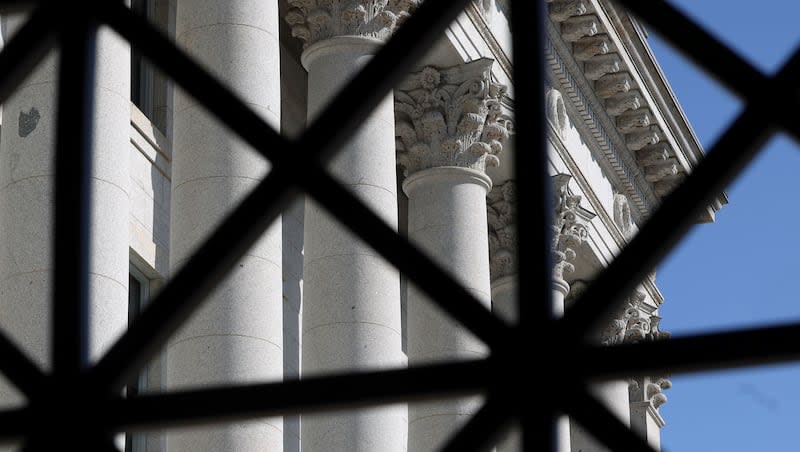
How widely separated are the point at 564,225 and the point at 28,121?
793 inches

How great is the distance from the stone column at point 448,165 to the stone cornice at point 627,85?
733cm

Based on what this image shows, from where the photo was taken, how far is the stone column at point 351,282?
24.3 m

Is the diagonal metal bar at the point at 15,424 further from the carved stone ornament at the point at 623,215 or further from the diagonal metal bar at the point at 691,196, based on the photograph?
the carved stone ornament at the point at 623,215

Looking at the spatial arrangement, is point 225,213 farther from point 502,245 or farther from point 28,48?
point 28,48

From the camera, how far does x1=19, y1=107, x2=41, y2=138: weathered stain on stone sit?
21.1 m

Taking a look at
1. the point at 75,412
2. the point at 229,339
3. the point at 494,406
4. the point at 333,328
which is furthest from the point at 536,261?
the point at 333,328

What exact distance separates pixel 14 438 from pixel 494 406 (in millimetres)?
1225

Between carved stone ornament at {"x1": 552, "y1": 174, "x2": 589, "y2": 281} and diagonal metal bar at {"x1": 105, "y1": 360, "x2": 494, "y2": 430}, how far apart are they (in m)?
34.5

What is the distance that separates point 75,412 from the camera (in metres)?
4.27

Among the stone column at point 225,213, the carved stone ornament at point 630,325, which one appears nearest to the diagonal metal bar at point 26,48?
the stone column at point 225,213

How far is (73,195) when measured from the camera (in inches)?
181

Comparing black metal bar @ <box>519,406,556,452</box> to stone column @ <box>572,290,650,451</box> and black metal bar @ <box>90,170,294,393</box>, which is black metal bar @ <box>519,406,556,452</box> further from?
stone column @ <box>572,290,650,451</box>

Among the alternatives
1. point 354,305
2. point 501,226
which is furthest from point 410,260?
point 501,226

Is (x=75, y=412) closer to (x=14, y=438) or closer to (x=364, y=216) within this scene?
(x=14, y=438)
